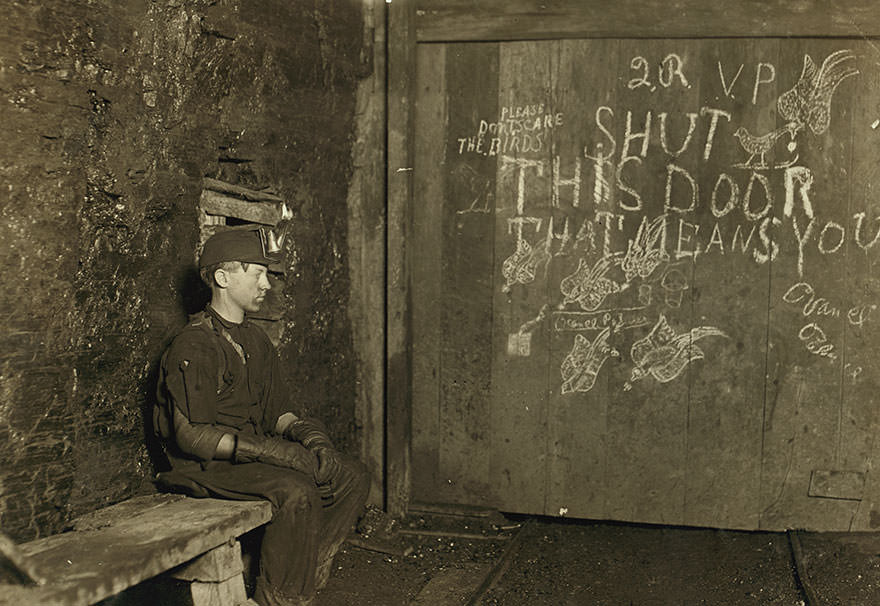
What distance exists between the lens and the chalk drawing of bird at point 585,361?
456 cm

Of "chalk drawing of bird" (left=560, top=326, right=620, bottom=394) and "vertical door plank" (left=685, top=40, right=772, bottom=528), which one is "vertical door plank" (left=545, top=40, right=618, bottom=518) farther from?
"vertical door plank" (left=685, top=40, right=772, bottom=528)

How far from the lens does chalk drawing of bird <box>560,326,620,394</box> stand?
456 cm

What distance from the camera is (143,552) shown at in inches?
101

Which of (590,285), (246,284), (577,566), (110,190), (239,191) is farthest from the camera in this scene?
(590,285)

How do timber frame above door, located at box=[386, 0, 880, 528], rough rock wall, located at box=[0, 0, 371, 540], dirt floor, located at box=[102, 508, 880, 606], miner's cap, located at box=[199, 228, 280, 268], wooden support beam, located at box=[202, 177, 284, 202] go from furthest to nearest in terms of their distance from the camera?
timber frame above door, located at box=[386, 0, 880, 528] < dirt floor, located at box=[102, 508, 880, 606] < wooden support beam, located at box=[202, 177, 284, 202] < miner's cap, located at box=[199, 228, 280, 268] < rough rock wall, located at box=[0, 0, 371, 540]

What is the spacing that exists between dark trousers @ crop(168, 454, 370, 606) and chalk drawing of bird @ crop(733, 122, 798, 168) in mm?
2541

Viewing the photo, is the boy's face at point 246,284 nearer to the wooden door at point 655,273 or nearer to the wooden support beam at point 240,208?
the wooden support beam at point 240,208

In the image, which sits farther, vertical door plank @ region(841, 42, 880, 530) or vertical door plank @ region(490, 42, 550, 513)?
vertical door plank @ region(490, 42, 550, 513)

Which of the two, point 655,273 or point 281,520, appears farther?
point 655,273

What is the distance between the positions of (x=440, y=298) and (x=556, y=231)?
0.68 metres

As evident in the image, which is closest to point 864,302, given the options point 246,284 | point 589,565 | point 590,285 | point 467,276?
point 590,285

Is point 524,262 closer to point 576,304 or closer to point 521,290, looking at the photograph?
point 521,290

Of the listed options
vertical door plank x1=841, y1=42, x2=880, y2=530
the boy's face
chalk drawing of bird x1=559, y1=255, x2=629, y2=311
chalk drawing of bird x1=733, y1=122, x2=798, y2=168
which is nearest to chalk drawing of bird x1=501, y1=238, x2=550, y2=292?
chalk drawing of bird x1=559, y1=255, x2=629, y2=311

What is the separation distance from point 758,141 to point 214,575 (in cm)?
308
